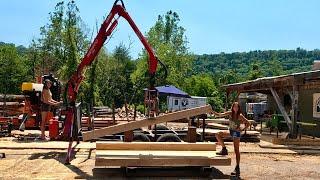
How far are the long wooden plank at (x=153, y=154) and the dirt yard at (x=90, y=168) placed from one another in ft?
1.31

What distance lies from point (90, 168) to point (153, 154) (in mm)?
1632

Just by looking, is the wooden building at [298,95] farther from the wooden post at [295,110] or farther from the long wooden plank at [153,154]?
the long wooden plank at [153,154]

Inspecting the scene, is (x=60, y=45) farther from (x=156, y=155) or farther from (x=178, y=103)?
(x=156, y=155)

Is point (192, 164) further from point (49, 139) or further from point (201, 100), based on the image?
point (201, 100)

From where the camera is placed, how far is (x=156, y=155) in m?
9.59

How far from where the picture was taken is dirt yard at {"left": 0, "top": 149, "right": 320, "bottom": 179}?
31.6ft

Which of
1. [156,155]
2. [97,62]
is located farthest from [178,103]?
[156,155]

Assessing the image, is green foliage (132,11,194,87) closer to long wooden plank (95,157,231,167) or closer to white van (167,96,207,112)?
white van (167,96,207,112)

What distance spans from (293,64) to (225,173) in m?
173

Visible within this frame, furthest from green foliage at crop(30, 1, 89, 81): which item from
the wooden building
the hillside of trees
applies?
the wooden building

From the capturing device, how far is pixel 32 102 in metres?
17.1

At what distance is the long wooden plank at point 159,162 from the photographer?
30.3 ft

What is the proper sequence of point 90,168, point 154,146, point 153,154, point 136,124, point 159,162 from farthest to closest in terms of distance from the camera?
point 136,124 → point 154,146 → point 90,168 → point 153,154 → point 159,162

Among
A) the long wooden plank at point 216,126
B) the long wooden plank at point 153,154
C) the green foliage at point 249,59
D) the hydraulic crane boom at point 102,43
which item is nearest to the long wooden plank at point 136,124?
the long wooden plank at point 153,154
